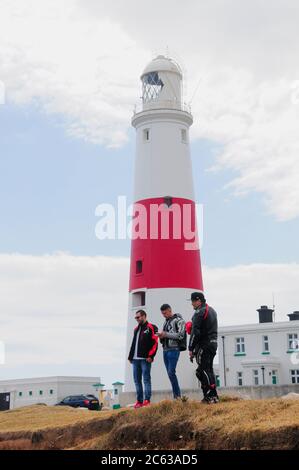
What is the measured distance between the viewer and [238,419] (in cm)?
1246

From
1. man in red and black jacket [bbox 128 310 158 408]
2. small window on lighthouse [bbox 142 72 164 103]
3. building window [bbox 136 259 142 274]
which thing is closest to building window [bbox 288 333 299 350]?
building window [bbox 136 259 142 274]

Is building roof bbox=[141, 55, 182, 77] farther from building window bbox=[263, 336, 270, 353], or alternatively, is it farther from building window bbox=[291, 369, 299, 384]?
building window bbox=[291, 369, 299, 384]

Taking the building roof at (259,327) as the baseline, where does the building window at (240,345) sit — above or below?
below

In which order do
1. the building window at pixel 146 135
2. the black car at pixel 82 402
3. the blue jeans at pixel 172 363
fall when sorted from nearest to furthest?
1. the blue jeans at pixel 172 363
2. the building window at pixel 146 135
3. the black car at pixel 82 402

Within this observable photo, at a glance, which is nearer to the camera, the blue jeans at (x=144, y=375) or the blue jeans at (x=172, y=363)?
the blue jeans at (x=172, y=363)

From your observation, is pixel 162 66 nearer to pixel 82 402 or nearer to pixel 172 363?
pixel 82 402

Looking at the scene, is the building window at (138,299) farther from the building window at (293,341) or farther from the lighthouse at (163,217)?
the building window at (293,341)

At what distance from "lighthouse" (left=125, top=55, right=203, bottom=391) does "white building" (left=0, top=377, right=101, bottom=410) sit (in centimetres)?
1837

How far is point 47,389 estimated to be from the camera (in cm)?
5300

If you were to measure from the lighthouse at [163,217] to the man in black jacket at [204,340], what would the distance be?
19373 mm

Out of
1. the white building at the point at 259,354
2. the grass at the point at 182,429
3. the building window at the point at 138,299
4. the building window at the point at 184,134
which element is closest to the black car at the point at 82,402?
the building window at the point at 138,299

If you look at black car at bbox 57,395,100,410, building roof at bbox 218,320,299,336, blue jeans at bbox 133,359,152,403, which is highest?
building roof at bbox 218,320,299,336

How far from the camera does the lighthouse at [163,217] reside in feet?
113

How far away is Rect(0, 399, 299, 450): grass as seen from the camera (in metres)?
11.5
